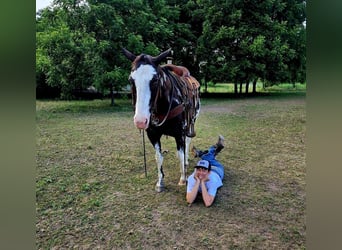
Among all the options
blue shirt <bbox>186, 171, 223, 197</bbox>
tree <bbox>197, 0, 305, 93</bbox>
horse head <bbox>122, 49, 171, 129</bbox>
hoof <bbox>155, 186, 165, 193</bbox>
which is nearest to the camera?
horse head <bbox>122, 49, 171, 129</bbox>

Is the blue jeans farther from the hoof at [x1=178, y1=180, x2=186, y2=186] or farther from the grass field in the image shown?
the hoof at [x1=178, y1=180, x2=186, y2=186]

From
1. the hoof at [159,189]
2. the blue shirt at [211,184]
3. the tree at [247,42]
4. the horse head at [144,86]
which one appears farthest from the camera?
the tree at [247,42]

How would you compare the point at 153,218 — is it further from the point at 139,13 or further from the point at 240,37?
the point at 139,13

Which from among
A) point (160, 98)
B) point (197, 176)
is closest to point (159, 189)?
point (197, 176)

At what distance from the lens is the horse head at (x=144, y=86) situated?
3.24 ft

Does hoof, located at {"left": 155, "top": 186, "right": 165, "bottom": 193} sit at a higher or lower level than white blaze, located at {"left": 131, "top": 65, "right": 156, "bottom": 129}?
lower

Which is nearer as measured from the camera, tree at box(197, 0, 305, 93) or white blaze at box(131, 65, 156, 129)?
white blaze at box(131, 65, 156, 129)

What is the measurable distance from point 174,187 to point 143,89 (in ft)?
2.16

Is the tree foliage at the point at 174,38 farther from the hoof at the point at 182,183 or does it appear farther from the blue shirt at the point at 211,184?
the hoof at the point at 182,183

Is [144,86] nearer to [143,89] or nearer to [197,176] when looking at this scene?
[143,89]

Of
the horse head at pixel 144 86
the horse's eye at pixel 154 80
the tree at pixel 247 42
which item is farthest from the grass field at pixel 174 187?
the horse's eye at pixel 154 80

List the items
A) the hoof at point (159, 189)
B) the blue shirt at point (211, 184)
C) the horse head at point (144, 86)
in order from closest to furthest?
the horse head at point (144, 86), the blue shirt at point (211, 184), the hoof at point (159, 189)

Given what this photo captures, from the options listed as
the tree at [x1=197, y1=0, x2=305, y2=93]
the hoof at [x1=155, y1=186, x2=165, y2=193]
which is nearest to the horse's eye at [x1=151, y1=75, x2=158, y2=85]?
the hoof at [x1=155, y1=186, x2=165, y2=193]

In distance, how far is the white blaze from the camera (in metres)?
0.99
